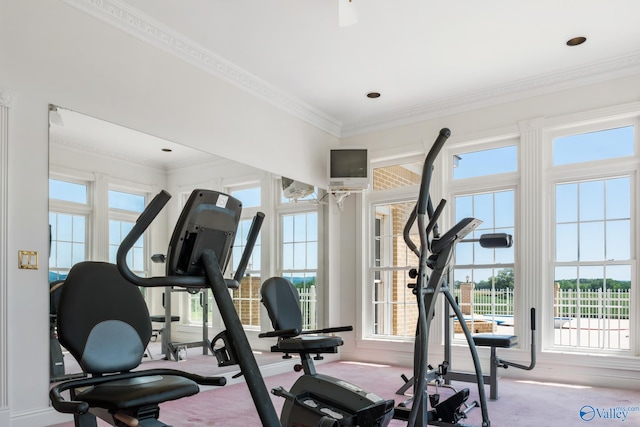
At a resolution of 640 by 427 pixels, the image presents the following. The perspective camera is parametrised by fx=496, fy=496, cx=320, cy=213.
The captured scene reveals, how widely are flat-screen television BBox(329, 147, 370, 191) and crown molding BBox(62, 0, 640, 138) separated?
19.0 inches

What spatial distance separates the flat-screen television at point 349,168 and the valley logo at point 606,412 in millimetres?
3414

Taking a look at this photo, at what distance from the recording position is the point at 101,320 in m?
2.33

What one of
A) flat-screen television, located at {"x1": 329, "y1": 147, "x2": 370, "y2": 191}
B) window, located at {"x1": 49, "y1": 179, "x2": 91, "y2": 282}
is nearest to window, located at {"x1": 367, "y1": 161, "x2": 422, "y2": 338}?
flat-screen television, located at {"x1": 329, "y1": 147, "x2": 370, "y2": 191}

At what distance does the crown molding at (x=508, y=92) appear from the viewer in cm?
494

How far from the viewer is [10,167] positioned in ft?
10.8

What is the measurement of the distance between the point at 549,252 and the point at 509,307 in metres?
0.74

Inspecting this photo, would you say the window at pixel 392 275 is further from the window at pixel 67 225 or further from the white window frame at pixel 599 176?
the window at pixel 67 225

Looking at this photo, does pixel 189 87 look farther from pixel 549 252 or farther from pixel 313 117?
pixel 549 252

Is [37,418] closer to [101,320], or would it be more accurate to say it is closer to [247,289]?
[101,320]

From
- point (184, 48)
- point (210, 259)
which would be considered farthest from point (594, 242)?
point (210, 259)

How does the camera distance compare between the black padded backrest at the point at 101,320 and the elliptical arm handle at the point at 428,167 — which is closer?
the black padded backrest at the point at 101,320

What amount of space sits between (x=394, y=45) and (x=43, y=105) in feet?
9.75

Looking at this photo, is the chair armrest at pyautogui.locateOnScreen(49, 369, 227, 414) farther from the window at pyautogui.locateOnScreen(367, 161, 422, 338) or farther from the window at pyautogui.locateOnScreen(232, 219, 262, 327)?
the window at pyautogui.locateOnScreen(367, 161, 422, 338)

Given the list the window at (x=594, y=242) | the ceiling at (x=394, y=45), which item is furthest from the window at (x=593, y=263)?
the ceiling at (x=394, y=45)
